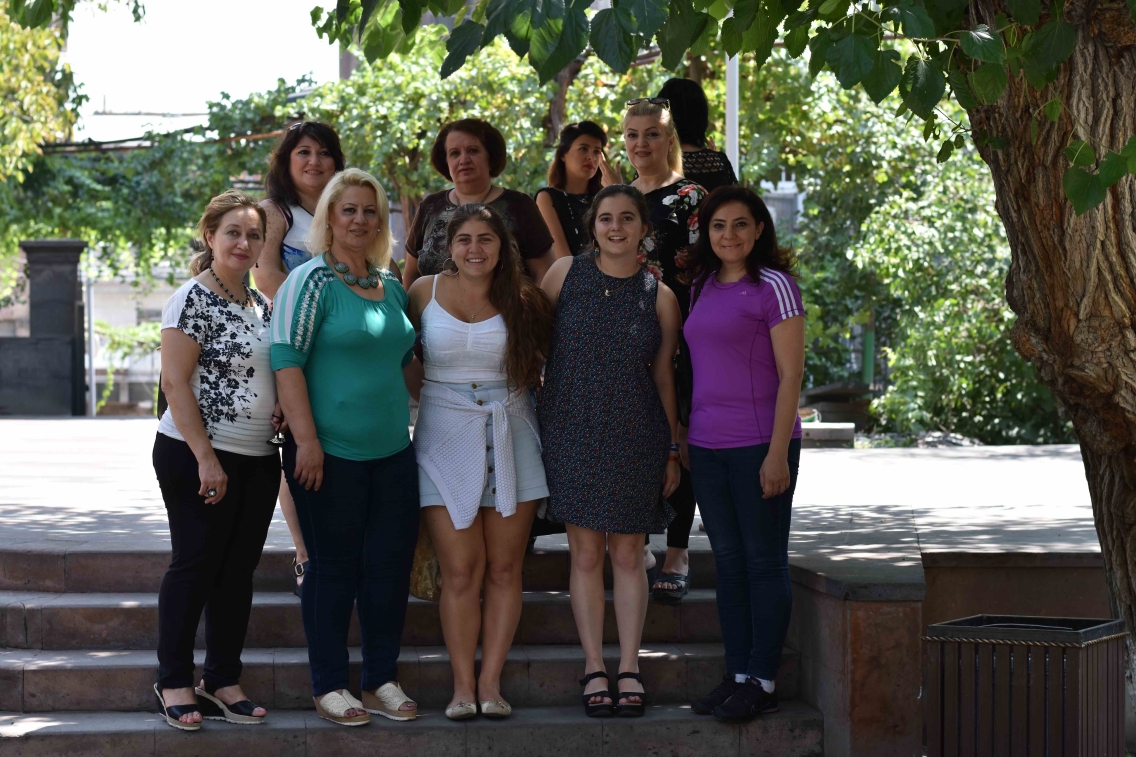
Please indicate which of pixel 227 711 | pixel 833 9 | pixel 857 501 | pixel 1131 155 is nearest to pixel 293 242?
pixel 227 711

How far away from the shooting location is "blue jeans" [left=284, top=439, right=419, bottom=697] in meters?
4.36

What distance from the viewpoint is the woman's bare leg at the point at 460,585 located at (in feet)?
15.0

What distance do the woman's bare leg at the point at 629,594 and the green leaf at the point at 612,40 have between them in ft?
6.39

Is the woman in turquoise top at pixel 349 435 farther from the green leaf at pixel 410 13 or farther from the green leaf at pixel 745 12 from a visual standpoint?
the green leaf at pixel 745 12

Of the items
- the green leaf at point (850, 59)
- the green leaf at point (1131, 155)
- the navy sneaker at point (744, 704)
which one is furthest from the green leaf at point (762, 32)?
the navy sneaker at point (744, 704)

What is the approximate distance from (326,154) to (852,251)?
12073 millimetres

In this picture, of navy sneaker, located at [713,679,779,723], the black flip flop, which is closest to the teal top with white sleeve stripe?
the black flip flop

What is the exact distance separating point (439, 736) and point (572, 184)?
2.40m

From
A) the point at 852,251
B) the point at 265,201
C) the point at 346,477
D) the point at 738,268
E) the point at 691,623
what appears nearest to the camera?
the point at 346,477

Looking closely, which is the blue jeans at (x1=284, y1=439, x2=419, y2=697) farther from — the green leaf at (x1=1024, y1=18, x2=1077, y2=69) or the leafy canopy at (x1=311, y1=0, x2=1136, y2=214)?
the green leaf at (x1=1024, y1=18, x2=1077, y2=69)

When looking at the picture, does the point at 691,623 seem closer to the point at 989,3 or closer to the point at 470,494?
the point at 470,494

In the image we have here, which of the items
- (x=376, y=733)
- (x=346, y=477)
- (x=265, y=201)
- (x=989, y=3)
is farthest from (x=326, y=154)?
(x=989, y=3)

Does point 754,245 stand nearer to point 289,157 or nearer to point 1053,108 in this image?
point 1053,108

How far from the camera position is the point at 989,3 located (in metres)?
4.44
